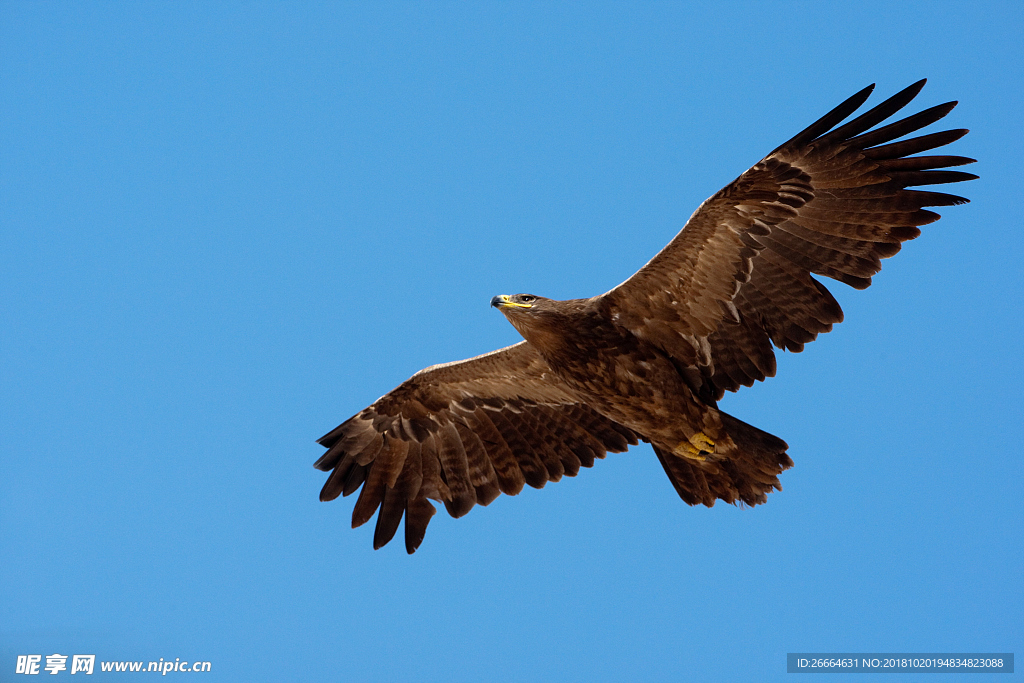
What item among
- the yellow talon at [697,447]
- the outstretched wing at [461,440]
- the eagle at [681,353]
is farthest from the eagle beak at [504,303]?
the yellow talon at [697,447]

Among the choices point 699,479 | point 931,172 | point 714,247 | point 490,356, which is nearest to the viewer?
point 931,172

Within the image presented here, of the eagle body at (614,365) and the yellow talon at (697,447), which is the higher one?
the eagle body at (614,365)

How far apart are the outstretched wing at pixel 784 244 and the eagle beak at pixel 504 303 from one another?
2.61 ft

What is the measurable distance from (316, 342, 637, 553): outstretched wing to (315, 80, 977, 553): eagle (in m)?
0.02

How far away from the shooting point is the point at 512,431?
1229 centimetres

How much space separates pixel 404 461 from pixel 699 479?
11.5 feet

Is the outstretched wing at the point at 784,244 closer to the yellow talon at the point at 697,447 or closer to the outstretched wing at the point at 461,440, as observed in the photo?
the yellow talon at the point at 697,447

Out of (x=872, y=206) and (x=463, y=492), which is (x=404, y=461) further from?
(x=872, y=206)

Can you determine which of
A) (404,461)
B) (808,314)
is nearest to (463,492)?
(404,461)

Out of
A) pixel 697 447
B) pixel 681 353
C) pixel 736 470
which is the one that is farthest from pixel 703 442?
pixel 681 353

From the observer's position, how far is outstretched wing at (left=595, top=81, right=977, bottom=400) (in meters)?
9.53

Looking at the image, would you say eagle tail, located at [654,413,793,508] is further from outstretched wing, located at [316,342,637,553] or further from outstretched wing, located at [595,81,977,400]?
outstretched wing, located at [316,342,637,553]

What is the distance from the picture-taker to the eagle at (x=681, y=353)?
31.7ft

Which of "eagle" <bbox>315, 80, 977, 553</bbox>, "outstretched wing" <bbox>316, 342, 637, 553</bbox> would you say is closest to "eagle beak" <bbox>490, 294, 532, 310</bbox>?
"eagle" <bbox>315, 80, 977, 553</bbox>
